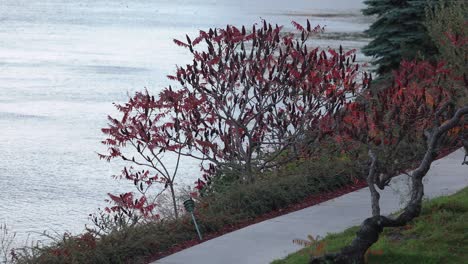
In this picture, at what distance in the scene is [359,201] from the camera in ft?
38.0

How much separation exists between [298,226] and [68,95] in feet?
55.3

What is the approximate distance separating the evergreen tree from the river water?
6200 mm

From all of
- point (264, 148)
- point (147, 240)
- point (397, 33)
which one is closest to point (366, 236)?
point (147, 240)

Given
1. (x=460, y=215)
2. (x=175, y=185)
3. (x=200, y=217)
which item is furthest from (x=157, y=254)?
(x=175, y=185)

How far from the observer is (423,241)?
910 cm

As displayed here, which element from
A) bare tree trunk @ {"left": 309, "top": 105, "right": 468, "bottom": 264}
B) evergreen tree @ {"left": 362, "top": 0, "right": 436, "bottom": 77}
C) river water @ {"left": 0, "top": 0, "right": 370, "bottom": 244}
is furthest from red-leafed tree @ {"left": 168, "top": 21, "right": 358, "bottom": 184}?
evergreen tree @ {"left": 362, "top": 0, "right": 436, "bottom": 77}

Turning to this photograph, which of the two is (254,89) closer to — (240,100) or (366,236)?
(240,100)

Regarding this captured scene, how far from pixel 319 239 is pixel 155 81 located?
19787 millimetres

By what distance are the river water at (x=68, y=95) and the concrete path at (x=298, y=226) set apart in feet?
12.3

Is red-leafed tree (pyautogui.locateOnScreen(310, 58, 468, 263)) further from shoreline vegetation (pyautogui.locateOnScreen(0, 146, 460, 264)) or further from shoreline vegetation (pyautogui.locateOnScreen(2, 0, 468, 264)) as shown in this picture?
shoreline vegetation (pyautogui.locateOnScreen(0, 146, 460, 264))

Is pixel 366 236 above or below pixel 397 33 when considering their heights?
below

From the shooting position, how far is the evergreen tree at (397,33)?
23.0m

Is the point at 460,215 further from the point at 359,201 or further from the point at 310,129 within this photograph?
the point at 310,129

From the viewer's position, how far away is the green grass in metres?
8.67
